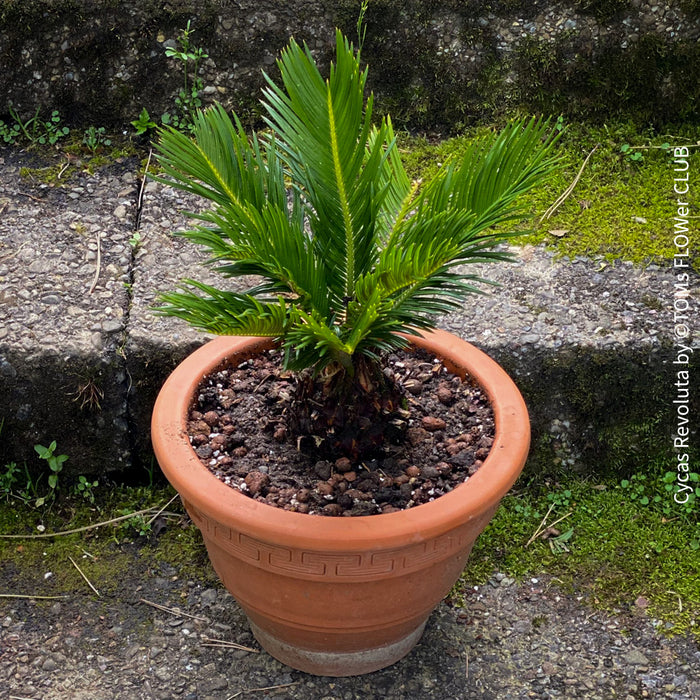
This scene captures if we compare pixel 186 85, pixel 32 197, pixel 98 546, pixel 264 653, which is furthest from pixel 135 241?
pixel 264 653

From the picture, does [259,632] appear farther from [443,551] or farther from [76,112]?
[76,112]

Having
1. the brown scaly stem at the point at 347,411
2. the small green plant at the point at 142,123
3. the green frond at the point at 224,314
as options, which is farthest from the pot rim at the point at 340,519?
the small green plant at the point at 142,123

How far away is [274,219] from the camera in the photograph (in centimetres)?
165

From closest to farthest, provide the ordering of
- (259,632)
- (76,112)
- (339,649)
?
(339,649), (259,632), (76,112)

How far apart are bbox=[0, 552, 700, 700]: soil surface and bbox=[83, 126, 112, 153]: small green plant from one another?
1556mm

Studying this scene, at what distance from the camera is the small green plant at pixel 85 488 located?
272cm

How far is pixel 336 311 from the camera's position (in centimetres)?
190

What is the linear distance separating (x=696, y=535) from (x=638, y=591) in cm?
29

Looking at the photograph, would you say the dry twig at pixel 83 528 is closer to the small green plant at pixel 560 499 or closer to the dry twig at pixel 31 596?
the dry twig at pixel 31 596

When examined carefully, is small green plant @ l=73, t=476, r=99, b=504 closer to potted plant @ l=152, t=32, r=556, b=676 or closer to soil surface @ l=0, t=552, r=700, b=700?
soil surface @ l=0, t=552, r=700, b=700

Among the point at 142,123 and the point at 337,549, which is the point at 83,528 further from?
the point at 142,123

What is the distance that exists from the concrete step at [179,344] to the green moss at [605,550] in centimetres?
12

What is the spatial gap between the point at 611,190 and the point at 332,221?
166 centimetres

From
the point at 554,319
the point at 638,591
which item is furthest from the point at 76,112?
the point at 638,591
